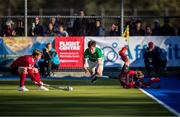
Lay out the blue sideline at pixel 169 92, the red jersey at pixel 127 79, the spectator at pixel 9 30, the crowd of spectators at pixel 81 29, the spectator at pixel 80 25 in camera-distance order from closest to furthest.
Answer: the blue sideline at pixel 169 92
the red jersey at pixel 127 79
the spectator at pixel 9 30
the crowd of spectators at pixel 81 29
the spectator at pixel 80 25

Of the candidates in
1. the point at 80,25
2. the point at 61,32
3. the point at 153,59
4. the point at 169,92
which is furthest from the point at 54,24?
the point at 169,92

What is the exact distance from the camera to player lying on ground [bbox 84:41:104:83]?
28.0 m

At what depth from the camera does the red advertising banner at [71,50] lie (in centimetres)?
3219

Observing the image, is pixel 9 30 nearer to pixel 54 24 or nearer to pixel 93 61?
pixel 54 24

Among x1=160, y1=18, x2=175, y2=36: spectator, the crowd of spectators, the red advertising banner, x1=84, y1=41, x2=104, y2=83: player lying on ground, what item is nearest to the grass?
x1=84, y1=41, x2=104, y2=83: player lying on ground

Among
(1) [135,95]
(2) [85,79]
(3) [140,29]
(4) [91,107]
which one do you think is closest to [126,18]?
(3) [140,29]

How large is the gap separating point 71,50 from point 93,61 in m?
4.00

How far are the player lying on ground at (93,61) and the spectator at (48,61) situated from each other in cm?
325

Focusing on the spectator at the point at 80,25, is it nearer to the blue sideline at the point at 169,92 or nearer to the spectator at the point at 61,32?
the spectator at the point at 61,32

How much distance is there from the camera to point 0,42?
32188mm

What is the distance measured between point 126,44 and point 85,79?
9.10 feet

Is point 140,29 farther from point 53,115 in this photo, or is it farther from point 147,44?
point 53,115

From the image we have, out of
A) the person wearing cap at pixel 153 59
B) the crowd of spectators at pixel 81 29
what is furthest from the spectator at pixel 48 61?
the person wearing cap at pixel 153 59

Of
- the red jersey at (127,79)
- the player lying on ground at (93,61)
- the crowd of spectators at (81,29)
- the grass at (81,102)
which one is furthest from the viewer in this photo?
the crowd of spectators at (81,29)
